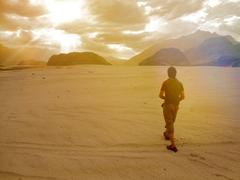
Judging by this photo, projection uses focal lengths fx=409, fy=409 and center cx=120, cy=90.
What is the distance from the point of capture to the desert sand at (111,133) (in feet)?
28.4

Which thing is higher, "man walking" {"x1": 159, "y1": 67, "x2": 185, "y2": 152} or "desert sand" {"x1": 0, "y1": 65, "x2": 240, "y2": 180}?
"man walking" {"x1": 159, "y1": 67, "x2": 185, "y2": 152}

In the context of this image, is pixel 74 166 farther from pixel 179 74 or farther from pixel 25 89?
pixel 179 74

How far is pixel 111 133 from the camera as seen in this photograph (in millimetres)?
11516

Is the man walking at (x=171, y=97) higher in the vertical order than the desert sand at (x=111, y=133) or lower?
higher

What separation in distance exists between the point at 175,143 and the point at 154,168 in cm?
214

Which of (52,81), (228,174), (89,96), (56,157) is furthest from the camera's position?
(52,81)

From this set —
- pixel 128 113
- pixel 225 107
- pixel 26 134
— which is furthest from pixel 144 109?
pixel 26 134

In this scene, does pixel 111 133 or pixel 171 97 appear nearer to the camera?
pixel 171 97

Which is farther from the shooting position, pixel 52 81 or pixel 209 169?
pixel 52 81

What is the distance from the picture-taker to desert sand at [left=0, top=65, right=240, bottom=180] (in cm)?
865

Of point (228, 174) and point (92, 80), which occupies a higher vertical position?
point (92, 80)

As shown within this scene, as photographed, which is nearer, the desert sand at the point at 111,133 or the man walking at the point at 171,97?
the desert sand at the point at 111,133

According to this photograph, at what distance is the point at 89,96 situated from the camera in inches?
717

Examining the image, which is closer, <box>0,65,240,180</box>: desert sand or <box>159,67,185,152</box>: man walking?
<box>0,65,240,180</box>: desert sand
